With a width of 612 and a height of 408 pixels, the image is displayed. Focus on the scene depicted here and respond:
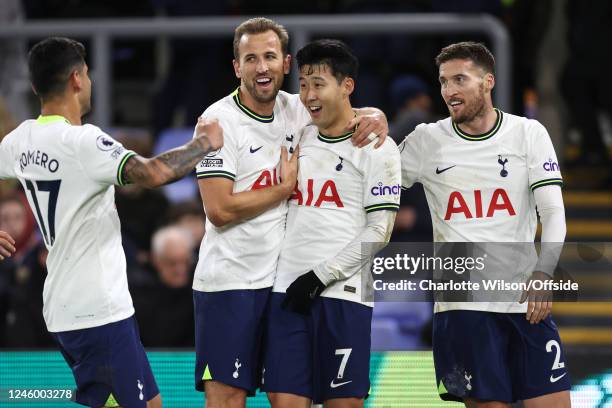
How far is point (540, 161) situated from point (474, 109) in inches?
15.1

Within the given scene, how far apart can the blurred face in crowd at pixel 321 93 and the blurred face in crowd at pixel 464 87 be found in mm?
482

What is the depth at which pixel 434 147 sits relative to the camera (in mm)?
6004

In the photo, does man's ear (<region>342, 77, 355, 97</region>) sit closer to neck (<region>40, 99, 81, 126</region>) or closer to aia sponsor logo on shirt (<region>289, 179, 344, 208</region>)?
aia sponsor logo on shirt (<region>289, 179, 344, 208</region>)

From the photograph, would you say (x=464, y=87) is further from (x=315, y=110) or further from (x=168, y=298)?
(x=168, y=298)

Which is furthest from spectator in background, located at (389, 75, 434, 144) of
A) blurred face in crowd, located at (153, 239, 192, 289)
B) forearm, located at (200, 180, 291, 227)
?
forearm, located at (200, 180, 291, 227)

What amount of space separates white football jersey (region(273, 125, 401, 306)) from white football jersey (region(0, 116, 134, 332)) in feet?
2.74

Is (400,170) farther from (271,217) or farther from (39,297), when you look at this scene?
(39,297)

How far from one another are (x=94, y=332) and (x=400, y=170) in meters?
1.58

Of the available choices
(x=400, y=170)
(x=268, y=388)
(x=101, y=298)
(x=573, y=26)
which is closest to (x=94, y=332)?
(x=101, y=298)

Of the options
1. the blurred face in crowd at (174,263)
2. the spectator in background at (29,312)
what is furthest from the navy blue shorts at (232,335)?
the spectator in background at (29,312)

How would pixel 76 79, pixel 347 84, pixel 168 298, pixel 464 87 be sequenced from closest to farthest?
pixel 76 79, pixel 464 87, pixel 347 84, pixel 168 298

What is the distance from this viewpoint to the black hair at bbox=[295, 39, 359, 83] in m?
5.89

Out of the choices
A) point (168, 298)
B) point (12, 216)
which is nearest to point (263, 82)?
point (168, 298)

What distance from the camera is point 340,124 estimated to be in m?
5.96
